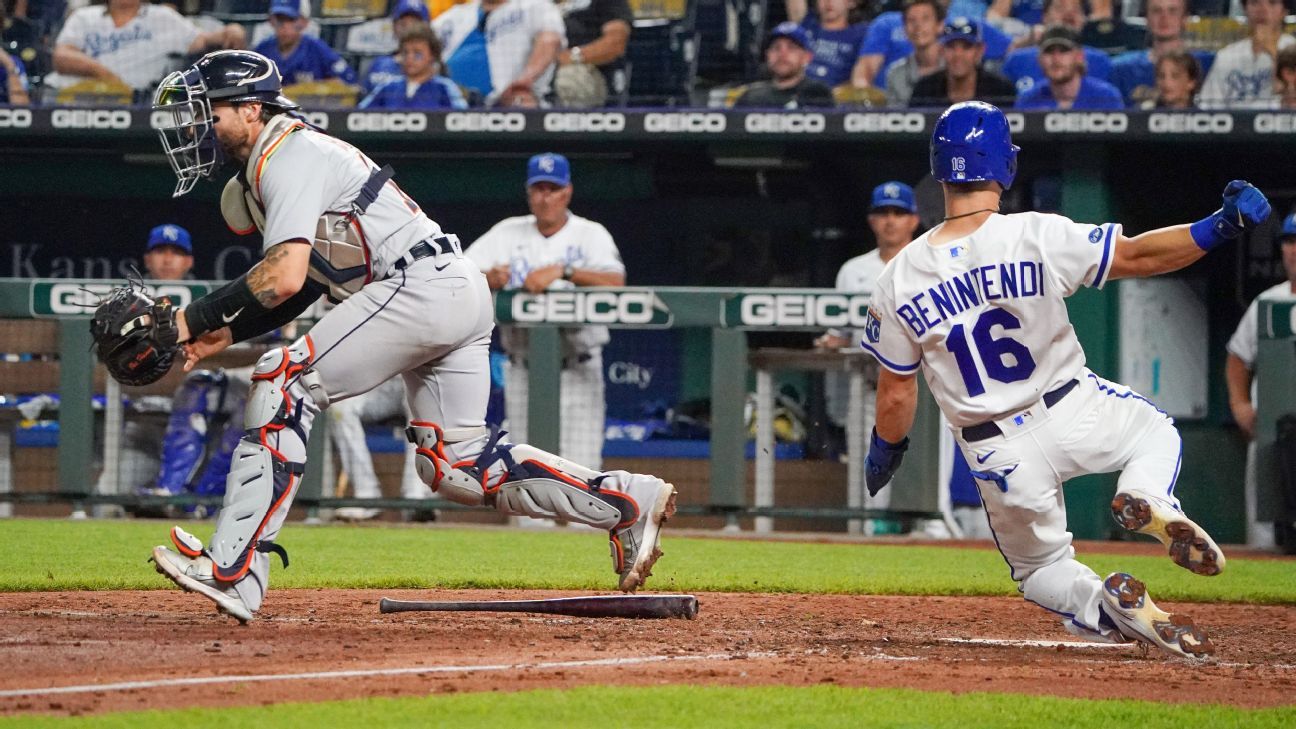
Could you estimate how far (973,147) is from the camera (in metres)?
4.28

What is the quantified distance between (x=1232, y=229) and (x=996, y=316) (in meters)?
0.58

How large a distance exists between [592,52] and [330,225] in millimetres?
5731

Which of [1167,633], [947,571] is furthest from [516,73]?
[1167,633]

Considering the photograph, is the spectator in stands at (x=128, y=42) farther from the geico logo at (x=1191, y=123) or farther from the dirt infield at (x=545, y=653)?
the dirt infield at (x=545, y=653)

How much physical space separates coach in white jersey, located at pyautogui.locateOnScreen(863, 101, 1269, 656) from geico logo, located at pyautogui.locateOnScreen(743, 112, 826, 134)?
5.10 metres

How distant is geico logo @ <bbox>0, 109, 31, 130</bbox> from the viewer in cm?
994

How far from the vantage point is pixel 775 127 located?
9453 millimetres

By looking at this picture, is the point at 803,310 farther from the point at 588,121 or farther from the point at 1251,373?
the point at 1251,373

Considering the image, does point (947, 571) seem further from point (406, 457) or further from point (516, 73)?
point (516, 73)

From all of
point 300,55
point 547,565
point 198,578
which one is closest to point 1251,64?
point 547,565

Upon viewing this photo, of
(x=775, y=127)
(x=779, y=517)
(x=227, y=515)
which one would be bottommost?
(x=779, y=517)

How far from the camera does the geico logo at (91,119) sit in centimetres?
984

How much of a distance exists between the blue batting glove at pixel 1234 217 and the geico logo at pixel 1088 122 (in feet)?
17.2

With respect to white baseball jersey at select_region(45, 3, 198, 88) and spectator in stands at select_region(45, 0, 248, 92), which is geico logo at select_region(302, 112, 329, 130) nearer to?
spectator in stands at select_region(45, 0, 248, 92)
